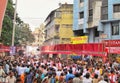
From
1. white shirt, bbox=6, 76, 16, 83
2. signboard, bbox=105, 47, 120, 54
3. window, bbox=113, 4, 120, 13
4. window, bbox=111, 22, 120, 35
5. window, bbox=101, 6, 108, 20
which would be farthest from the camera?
window, bbox=101, 6, 108, 20

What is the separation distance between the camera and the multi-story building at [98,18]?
4109 centimetres

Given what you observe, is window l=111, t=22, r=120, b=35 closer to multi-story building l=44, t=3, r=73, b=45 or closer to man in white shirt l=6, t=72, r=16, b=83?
multi-story building l=44, t=3, r=73, b=45

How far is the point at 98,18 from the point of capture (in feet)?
142

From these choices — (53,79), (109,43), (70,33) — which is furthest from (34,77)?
(70,33)

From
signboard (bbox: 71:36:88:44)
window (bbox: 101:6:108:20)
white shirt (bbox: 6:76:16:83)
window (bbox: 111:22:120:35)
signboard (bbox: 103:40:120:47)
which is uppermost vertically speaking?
window (bbox: 101:6:108:20)

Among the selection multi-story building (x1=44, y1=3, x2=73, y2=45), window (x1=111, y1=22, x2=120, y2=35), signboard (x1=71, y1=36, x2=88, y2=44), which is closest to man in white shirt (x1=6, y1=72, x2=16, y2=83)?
signboard (x1=71, y1=36, x2=88, y2=44)

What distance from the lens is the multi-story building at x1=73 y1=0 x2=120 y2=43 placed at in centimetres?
4109

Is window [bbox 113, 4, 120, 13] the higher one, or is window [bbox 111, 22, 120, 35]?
window [bbox 113, 4, 120, 13]

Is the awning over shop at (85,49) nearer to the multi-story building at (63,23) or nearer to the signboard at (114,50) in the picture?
the signboard at (114,50)

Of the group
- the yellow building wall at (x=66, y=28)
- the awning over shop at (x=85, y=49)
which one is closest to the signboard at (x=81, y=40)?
the awning over shop at (x=85, y=49)

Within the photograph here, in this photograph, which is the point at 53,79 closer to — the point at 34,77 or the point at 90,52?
the point at 34,77

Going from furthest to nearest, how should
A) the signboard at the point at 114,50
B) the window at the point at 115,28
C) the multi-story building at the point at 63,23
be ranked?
the multi-story building at the point at 63,23 → the window at the point at 115,28 → the signboard at the point at 114,50

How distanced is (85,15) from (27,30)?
2833 inches

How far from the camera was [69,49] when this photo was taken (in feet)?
101
